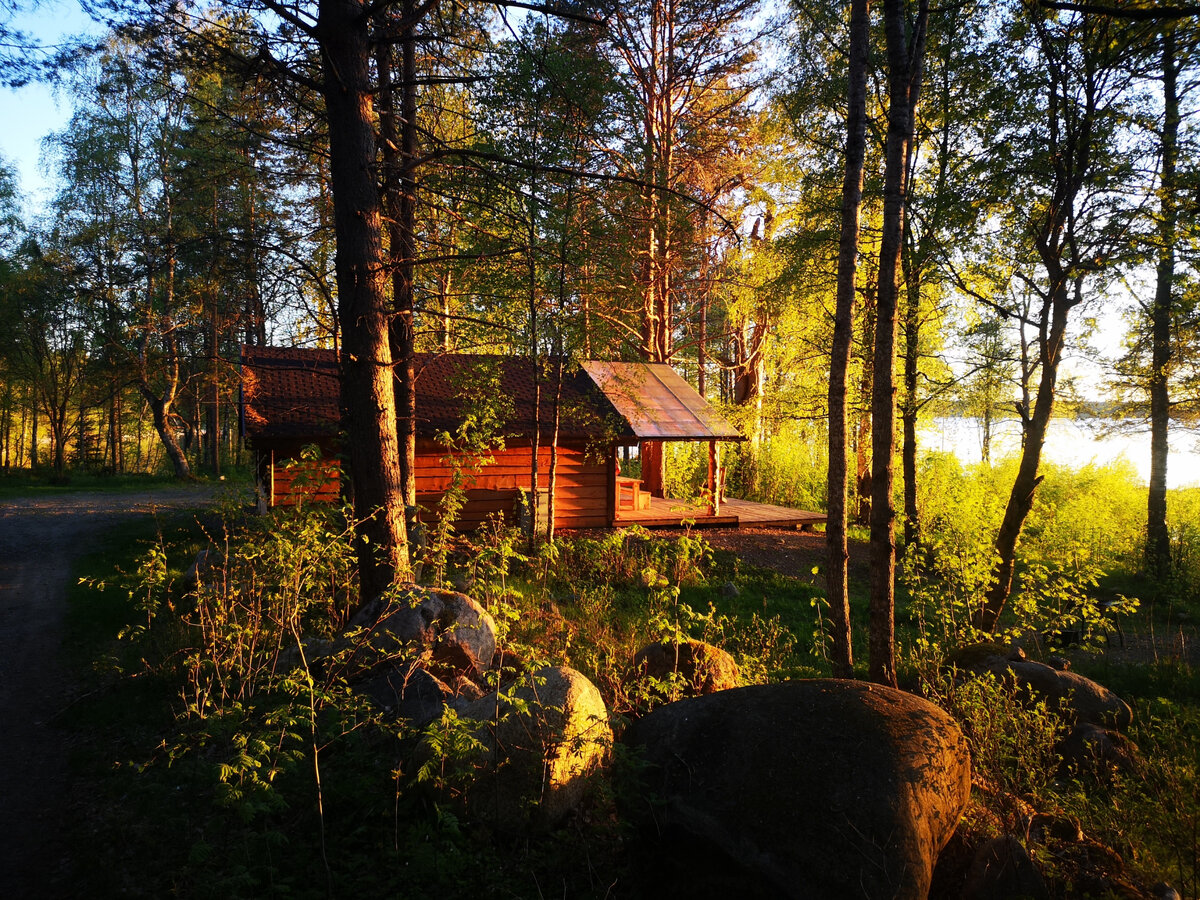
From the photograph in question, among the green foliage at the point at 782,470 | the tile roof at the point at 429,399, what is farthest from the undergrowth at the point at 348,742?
the green foliage at the point at 782,470

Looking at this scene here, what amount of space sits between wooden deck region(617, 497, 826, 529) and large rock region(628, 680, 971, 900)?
406 inches

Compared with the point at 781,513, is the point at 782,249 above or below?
above

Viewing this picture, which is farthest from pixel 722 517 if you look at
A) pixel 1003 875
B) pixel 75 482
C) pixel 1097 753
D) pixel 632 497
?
pixel 75 482

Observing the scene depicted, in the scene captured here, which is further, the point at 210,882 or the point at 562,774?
the point at 562,774

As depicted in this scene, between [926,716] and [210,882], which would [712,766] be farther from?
[210,882]

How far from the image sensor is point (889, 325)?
591cm

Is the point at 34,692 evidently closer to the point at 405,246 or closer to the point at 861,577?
the point at 405,246

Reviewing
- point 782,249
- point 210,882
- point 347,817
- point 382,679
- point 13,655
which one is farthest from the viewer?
point 782,249

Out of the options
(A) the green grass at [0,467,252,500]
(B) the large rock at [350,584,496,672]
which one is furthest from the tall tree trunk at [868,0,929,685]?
(A) the green grass at [0,467,252,500]

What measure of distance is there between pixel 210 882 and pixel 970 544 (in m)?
7.65

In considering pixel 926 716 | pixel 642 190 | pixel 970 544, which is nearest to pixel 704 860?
pixel 926 716

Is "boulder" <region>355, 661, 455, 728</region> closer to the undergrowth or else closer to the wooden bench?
the undergrowth

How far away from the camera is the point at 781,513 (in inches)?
699

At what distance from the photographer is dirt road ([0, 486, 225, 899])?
3.79m
